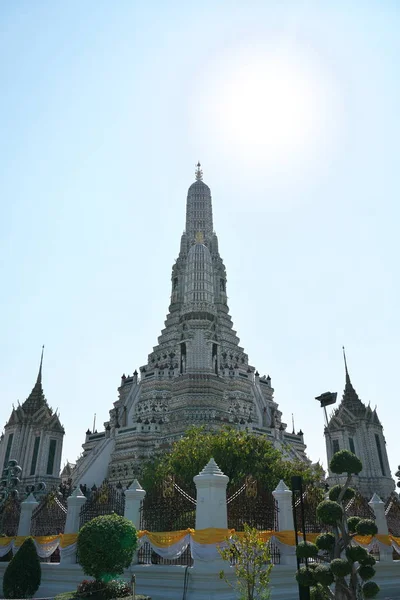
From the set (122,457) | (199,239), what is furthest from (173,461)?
(199,239)

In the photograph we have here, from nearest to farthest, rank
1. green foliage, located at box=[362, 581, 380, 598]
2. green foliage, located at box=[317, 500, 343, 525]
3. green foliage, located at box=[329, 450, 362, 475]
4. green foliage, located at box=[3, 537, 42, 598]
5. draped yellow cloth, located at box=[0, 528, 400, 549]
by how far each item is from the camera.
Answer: green foliage, located at box=[362, 581, 380, 598] < green foliage, located at box=[317, 500, 343, 525] < green foliage, located at box=[329, 450, 362, 475] < draped yellow cloth, located at box=[0, 528, 400, 549] < green foliage, located at box=[3, 537, 42, 598]

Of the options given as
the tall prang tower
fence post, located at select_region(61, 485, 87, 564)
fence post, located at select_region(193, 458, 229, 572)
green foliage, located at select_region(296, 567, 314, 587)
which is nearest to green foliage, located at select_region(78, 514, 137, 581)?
fence post, located at select_region(193, 458, 229, 572)

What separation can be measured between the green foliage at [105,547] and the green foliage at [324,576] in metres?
5.42

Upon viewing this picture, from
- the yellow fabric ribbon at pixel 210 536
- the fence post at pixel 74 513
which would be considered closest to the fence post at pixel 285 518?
the yellow fabric ribbon at pixel 210 536

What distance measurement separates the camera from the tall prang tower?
5316 centimetres

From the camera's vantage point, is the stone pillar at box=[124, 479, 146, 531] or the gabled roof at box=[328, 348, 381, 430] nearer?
the stone pillar at box=[124, 479, 146, 531]

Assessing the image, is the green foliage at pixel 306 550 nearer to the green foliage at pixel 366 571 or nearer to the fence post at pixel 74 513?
the green foliage at pixel 366 571

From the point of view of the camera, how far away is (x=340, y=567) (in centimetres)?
1169

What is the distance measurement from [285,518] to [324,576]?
5.33 meters

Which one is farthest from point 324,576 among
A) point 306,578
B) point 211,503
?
point 211,503

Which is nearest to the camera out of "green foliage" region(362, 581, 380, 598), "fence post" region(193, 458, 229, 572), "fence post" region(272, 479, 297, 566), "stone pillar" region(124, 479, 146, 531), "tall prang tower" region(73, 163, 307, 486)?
"green foliage" region(362, 581, 380, 598)

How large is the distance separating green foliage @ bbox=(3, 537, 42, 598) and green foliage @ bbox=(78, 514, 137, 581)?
3.74 meters

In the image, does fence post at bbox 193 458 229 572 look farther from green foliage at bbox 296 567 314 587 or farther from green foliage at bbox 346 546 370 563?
green foliage at bbox 346 546 370 563

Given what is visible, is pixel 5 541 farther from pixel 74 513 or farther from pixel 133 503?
pixel 133 503
